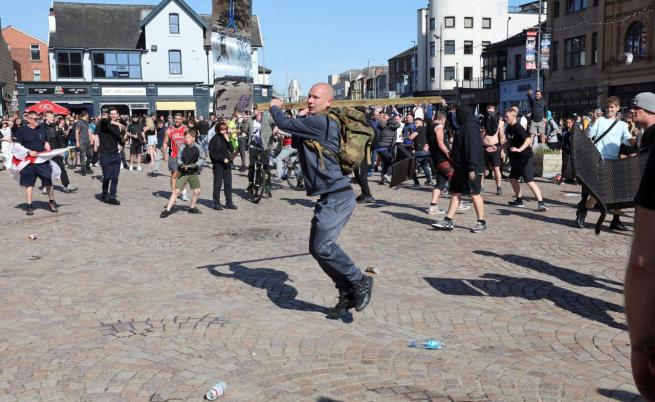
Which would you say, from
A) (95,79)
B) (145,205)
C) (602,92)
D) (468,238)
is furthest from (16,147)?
(95,79)

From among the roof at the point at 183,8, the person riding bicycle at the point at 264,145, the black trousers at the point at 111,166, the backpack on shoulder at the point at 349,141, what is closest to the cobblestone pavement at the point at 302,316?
the backpack on shoulder at the point at 349,141

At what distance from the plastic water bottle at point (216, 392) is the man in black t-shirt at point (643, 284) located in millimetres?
2674

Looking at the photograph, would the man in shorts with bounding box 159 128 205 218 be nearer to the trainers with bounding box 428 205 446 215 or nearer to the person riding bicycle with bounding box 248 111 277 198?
the person riding bicycle with bounding box 248 111 277 198

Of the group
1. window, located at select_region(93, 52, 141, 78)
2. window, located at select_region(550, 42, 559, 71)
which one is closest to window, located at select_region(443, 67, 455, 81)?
window, located at select_region(550, 42, 559, 71)

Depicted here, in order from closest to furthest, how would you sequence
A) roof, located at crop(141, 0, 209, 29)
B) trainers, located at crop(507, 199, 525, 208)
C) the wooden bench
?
the wooden bench → trainers, located at crop(507, 199, 525, 208) → roof, located at crop(141, 0, 209, 29)

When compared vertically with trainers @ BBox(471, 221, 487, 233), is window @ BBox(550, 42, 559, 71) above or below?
above

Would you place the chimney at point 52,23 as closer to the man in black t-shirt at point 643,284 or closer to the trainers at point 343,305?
the trainers at point 343,305

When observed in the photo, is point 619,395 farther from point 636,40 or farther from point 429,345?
point 636,40

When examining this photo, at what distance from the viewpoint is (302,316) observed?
18.4 ft

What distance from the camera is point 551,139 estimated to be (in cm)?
2016

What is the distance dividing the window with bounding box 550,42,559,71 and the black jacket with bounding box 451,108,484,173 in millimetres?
36419

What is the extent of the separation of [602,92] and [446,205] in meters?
28.5

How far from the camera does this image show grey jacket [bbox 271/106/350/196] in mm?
5363

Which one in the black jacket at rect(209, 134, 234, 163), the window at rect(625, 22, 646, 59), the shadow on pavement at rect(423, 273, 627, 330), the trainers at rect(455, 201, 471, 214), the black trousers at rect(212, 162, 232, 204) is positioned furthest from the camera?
the window at rect(625, 22, 646, 59)
